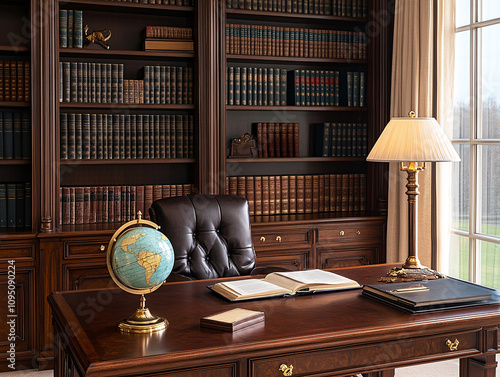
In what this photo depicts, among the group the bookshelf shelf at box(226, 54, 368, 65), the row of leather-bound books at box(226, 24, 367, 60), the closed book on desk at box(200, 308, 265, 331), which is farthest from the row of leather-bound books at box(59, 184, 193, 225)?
the closed book on desk at box(200, 308, 265, 331)

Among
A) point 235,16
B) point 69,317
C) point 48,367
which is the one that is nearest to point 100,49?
point 235,16

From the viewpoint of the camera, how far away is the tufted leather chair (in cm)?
295

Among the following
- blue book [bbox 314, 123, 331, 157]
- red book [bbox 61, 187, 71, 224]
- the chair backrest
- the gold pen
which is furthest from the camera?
blue book [bbox 314, 123, 331, 157]

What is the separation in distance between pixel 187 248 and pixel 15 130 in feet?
5.21

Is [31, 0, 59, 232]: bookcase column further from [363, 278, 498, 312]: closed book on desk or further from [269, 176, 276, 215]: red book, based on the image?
[363, 278, 498, 312]: closed book on desk

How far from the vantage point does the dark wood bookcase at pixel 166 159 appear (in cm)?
364

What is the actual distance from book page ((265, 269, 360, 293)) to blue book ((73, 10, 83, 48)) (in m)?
2.20

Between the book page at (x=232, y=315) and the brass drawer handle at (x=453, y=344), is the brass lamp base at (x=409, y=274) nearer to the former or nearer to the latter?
the brass drawer handle at (x=453, y=344)

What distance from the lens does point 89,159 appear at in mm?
3924

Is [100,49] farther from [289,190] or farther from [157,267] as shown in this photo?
[157,267]

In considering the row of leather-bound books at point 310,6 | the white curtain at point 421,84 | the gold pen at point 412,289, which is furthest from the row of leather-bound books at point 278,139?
the gold pen at point 412,289

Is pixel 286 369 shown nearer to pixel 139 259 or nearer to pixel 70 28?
pixel 139 259

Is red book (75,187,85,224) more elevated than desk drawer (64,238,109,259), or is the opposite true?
red book (75,187,85,224)

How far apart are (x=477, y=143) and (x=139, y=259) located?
264cm
